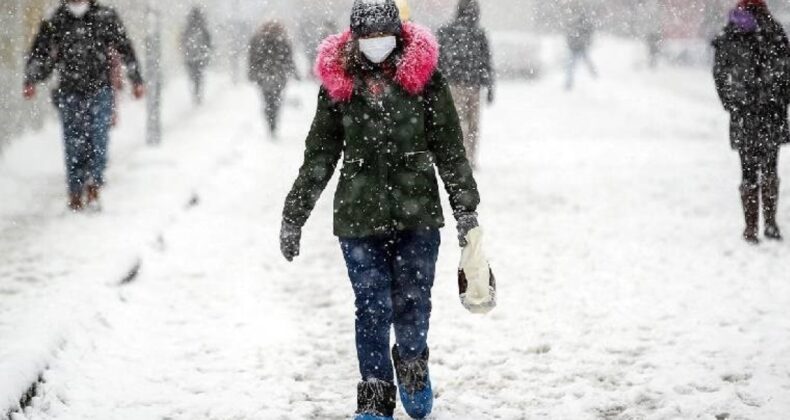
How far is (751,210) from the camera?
757 centimetres

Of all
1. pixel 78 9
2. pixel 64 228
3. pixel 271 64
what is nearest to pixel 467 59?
pixel 78 9

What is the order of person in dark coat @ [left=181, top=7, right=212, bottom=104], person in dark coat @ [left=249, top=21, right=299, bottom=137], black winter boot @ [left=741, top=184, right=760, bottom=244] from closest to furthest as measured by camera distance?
black winter boot @ [left=741, top=184, right=760, bottom=244] < person in dark coat @ [left=249, top=21, right=299, bottom=137] < person in dark coat @ [left=181, top=7, right=212, bottom=104]

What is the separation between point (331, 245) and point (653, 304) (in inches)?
121

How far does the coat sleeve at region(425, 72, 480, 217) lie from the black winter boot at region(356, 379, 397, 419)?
0.83 meters

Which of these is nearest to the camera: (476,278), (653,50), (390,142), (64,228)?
(390,142)

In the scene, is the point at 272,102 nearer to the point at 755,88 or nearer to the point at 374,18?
the point at 755,88

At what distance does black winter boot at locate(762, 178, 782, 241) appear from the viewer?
750 centimetres

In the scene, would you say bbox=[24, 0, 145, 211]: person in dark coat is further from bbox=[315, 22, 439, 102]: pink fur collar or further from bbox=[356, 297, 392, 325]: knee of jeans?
bbox=[356, 297, 392, 325]: knee of jeans

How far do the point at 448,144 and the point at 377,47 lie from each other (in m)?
0.51

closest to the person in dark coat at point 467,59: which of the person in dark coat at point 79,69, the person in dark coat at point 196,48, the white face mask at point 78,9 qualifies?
the person in dark coat at point 79,69

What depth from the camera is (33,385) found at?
4.48m

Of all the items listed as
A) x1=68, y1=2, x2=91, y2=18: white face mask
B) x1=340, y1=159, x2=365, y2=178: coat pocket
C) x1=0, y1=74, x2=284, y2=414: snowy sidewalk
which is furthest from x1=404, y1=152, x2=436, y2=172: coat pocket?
x1=68, y1=2, x2=91, y2=18: white face mask

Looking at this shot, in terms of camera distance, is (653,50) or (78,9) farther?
(653,50)

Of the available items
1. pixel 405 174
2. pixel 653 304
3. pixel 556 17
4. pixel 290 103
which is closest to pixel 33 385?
pixel 405 174
